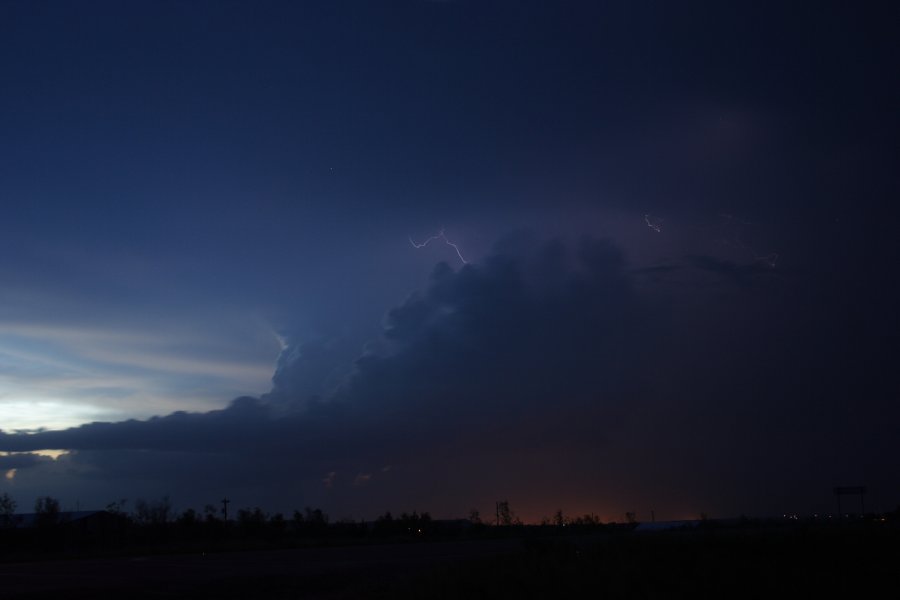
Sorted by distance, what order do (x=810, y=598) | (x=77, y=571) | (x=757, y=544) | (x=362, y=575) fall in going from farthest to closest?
(x=77, y=571)
(x=362, y=575)
(x=757, y=544)
(x=810, y=598)

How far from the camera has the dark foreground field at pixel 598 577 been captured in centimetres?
1510

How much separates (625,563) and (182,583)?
65.1 feet

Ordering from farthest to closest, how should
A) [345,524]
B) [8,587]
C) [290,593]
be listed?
[345,524] → [8,587] → [290,593]

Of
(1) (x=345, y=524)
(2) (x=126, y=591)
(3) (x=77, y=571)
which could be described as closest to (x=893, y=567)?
(2) (x=126, y=591)

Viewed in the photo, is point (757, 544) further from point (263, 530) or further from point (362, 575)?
point (263, 530)

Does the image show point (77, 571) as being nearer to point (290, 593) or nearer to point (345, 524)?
point (290, 593)

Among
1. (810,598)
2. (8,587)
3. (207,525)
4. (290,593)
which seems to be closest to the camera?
(810,598)

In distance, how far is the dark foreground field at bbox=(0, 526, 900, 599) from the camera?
15.1 metres

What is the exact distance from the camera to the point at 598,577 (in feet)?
54.4

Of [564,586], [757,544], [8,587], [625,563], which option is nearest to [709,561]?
[625,563]

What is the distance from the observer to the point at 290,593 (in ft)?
90.1

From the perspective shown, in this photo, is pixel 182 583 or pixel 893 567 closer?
pixel 893 567

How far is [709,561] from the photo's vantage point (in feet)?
59.0

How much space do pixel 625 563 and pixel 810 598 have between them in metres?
4.70
